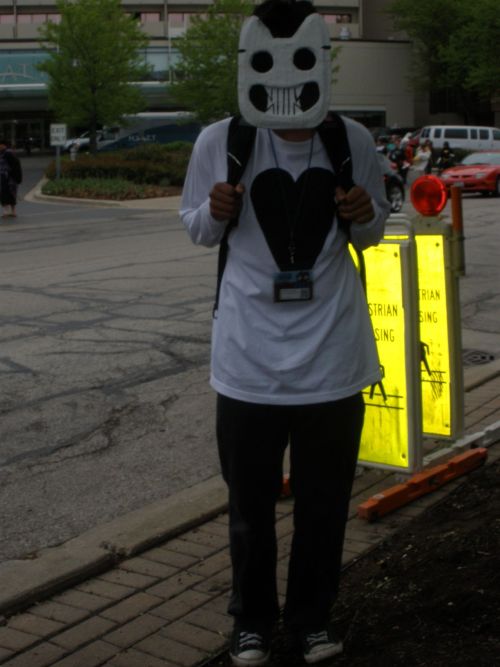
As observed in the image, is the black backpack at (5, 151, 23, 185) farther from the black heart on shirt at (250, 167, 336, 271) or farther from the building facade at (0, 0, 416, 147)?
the building facade at (0, 0, 416, 147)

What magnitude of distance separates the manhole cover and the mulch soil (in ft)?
12.3

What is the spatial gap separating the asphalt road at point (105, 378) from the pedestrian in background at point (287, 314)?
171cm

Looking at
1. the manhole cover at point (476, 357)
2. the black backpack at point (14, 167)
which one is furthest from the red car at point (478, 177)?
the manhole cover at point (476, 357)

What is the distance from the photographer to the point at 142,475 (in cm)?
596

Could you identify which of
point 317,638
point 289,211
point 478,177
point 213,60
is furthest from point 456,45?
point 317,638


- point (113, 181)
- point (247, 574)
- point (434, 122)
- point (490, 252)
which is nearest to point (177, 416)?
point (247, 574)

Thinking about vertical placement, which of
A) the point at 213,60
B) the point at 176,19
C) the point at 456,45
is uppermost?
the point at 176,19

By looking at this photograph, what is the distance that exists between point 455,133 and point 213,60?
1183 cm

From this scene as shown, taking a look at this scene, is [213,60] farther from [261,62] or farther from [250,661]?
[250,661]

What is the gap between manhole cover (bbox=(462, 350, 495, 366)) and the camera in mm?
8609

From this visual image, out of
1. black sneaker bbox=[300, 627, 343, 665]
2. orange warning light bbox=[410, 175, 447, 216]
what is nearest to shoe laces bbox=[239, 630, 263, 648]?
black sneaker bbox=[300, 627, 343, 665]

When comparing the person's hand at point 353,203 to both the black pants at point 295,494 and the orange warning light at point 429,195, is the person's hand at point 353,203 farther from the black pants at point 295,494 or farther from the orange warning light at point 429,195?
the orange warning light at point 429,195

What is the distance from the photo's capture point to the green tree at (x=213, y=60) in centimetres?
4994

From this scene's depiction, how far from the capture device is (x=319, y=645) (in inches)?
138
